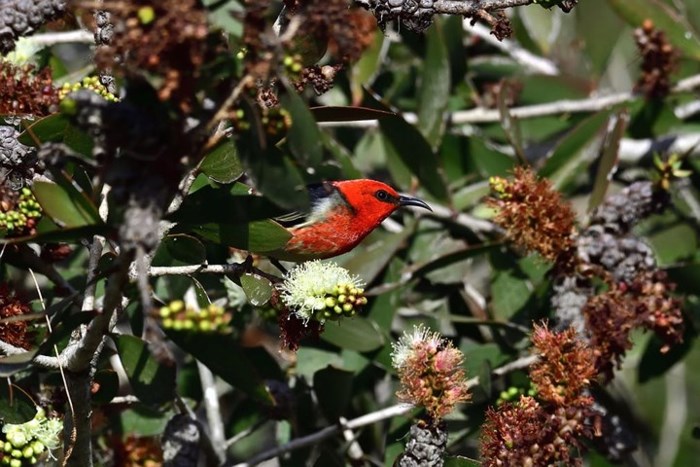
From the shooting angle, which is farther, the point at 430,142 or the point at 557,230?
the point at 430,142

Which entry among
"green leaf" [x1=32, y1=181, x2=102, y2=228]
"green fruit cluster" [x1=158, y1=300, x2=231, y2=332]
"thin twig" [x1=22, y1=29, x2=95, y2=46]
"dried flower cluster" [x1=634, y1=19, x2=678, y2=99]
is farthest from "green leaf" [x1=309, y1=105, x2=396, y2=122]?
"dried flower cluster" [x1=634, y1=19, x2=678, y2=99]

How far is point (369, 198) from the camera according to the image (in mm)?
2912

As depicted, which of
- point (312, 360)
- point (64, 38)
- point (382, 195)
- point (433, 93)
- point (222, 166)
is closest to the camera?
point (222, 166)

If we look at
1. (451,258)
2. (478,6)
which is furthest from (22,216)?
(451,258)

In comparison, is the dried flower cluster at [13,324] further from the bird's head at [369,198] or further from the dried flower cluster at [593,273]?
the dried flower cluster at [593,273]

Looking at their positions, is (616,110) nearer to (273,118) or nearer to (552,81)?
(552,81)

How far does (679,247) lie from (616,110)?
588 mm

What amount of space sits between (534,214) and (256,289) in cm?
96

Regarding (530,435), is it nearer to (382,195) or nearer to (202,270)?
(202,270)

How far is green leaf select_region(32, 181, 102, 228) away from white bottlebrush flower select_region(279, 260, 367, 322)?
0.55 metres

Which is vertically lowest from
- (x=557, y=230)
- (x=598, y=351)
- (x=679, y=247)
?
(x=679, y=247)

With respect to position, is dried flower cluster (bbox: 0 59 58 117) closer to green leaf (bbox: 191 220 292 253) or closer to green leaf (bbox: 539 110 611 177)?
green leaf (bbox: 191 220 292 253)

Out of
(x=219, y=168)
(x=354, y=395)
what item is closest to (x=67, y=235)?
(x=219, y=168)

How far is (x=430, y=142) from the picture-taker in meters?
3.63
